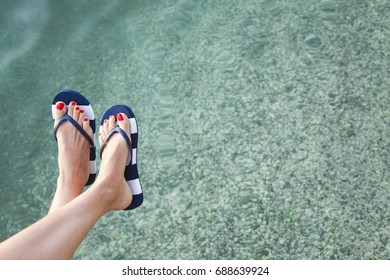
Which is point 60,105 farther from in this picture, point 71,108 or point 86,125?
point 86,125

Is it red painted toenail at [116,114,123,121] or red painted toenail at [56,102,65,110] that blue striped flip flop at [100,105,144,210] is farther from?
red painted toenail at [56,102,65,110]

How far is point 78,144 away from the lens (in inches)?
75.5

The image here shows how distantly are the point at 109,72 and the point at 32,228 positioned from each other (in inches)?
47.8

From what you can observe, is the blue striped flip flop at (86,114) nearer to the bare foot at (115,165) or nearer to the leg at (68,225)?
the bare foot at (115,165)

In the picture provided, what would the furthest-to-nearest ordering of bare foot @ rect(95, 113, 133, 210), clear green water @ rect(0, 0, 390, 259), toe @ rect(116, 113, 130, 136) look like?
toe @ rect(116, 113, 130, 136), clear green water @ rect(0, 0, 390, 259), bare foot @ rect(95, 113, 133, 210)

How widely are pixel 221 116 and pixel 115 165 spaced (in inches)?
24.2

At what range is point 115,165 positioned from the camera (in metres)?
1.74

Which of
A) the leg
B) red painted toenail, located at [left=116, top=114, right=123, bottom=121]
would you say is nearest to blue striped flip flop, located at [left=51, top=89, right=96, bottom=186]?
red painted toenail, located at [left=116, top=114, right=123, bottom=121]

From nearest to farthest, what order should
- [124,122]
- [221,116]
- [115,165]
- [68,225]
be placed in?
[68,225] → [115,165] → [124,122] → [221,116]

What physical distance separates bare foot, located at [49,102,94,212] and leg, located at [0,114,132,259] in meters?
0.16

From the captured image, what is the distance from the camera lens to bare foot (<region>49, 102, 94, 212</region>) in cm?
172

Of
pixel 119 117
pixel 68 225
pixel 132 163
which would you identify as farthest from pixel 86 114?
pixel 68 225

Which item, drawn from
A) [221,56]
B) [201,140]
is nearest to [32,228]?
[201,140]

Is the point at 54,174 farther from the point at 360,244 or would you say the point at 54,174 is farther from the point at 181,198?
the point at 360,244
